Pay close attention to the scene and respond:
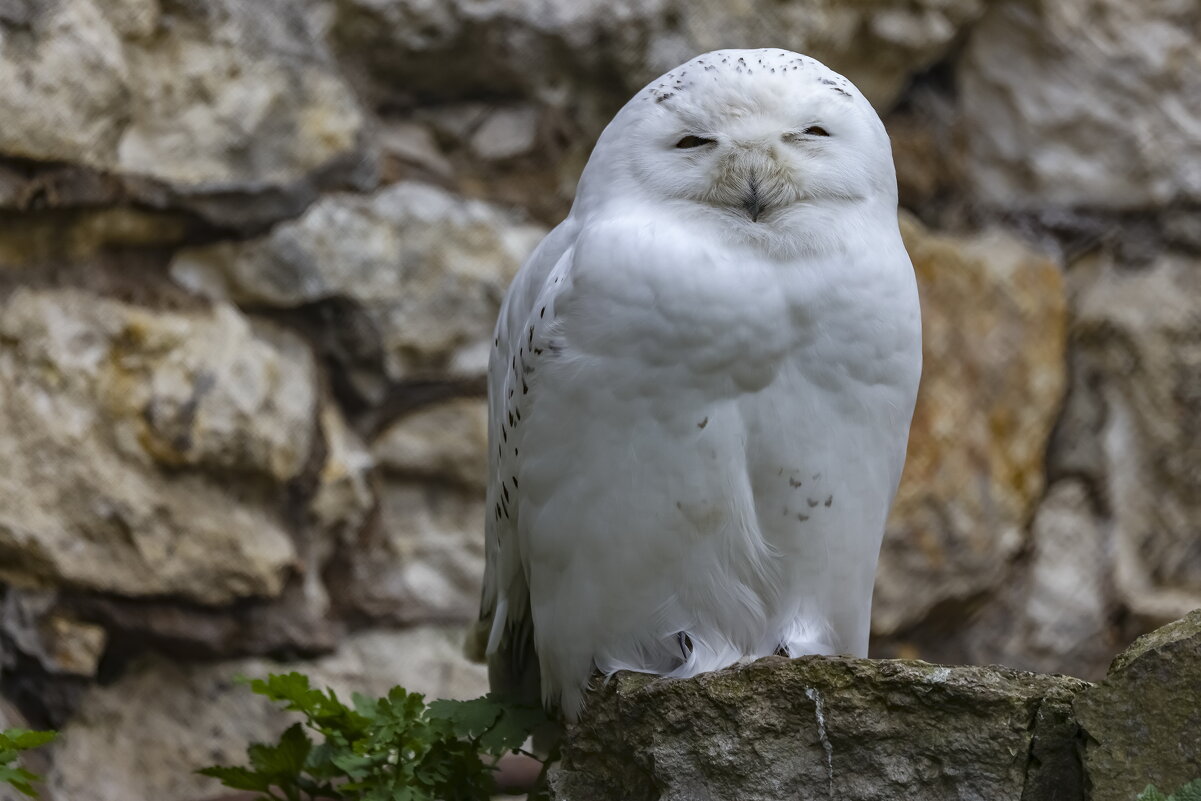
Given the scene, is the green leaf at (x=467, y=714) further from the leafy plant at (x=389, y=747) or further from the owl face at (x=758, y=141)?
the owl face at (x=758, y=141)

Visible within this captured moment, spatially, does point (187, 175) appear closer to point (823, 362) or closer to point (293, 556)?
point (293, 556)

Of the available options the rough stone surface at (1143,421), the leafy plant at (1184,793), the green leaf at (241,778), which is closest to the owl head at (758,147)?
the leafy plant at (1184,793)

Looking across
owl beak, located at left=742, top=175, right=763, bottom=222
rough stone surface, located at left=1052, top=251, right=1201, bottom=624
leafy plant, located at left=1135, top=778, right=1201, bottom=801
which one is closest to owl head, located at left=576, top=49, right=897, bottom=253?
owl beak, located at left=742, top=175, right=763, bottom=222

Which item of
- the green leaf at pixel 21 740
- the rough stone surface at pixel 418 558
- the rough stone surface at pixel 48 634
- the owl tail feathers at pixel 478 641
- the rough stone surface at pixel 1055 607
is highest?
the rough stone surface at pixel 1055 607

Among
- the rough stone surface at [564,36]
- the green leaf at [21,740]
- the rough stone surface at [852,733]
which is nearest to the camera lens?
the rough stone surface at [852,733]

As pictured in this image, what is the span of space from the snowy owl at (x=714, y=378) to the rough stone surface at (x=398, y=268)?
2.53ft

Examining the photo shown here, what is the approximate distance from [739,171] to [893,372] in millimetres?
338

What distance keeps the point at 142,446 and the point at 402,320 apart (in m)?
0.55

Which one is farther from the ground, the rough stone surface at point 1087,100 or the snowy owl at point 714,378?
the rough stone surface at point 1087,100

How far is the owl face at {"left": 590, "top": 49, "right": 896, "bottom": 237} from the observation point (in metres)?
1.81

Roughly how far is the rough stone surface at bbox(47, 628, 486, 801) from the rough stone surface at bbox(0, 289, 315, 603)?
17cm

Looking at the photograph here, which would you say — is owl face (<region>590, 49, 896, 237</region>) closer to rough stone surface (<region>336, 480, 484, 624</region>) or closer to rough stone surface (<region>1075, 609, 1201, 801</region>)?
rough stone surface (<region>1075, 609, 1201, 801</region>)

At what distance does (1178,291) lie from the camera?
10.2 feet

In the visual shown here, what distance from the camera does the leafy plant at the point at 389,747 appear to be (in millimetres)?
1846
